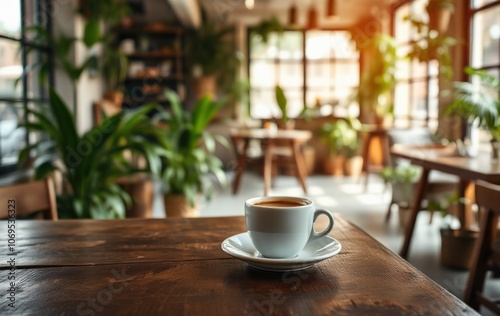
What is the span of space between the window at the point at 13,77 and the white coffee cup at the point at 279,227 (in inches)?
112

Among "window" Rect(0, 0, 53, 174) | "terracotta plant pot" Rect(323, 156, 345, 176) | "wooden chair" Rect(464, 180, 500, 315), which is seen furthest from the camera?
"terracotta plant pot" Rect(323, 156, 345, 176)

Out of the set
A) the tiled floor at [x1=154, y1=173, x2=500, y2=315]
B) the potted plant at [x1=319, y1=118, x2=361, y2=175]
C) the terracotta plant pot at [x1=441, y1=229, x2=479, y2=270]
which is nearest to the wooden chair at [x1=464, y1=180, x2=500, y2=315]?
the tiled floor at [x1=154, y1=173, x2=500, y2=315]

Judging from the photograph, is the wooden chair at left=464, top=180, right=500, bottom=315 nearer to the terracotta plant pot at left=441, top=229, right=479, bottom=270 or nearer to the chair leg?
the chair leg

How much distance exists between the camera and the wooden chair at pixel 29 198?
1341 mm

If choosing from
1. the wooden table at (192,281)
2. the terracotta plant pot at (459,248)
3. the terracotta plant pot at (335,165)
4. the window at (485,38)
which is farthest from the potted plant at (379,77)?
the wooden table at (192,281)

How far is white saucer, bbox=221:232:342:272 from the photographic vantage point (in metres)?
0.79

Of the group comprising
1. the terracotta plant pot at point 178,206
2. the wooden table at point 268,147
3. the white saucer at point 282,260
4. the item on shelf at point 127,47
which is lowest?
the terracotta plant pot at point 178,206

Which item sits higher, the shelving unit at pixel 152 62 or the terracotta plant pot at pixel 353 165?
the shelving unit at pixel 152 62

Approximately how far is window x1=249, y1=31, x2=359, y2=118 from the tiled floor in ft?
5.68

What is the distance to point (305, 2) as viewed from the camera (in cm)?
789

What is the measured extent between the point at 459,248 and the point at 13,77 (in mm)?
3236

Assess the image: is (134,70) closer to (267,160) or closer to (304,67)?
(304,67)

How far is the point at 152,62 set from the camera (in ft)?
27.3

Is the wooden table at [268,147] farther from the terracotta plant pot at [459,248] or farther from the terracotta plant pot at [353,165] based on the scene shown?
the terracotta plant pot at [459,248]
